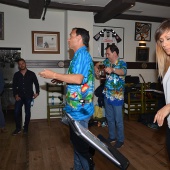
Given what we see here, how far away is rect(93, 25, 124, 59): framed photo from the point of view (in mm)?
5801

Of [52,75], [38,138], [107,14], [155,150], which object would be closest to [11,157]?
[38,138]

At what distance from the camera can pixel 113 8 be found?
14.3 ft

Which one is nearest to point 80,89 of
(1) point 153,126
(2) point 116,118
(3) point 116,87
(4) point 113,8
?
(3) point 116,87

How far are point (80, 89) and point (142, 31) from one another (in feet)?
16.0

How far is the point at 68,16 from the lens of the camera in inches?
200

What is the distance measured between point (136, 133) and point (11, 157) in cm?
261

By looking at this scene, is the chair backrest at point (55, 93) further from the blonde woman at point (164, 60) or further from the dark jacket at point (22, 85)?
the blonde woman at point (164, 60)

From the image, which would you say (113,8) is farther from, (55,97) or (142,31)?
(55,97)

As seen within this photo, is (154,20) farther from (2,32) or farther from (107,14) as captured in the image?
(2,32)

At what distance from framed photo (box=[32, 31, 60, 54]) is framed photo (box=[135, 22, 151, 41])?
7.98 feet

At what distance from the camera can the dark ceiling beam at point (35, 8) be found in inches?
154

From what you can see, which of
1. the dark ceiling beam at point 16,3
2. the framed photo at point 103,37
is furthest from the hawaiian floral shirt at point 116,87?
the dark ceiling beam at point 16,3

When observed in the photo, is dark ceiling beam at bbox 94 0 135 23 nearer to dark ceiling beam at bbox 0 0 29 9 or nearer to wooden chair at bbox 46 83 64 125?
dark ceiling beam at bbox 0 0 29 9

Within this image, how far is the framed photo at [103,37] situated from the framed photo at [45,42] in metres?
1.10
